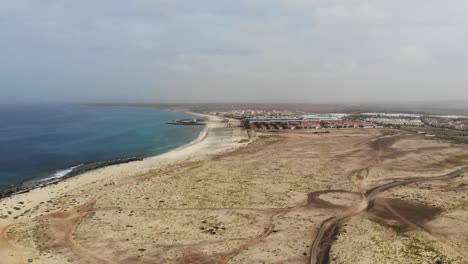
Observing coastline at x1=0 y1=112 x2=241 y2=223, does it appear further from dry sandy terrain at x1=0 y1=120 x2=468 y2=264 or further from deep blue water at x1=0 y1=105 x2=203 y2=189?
deep blue water at x1=0 y1=105 x2=203 y2=189

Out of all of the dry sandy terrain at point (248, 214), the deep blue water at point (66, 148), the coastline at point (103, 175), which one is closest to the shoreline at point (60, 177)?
the coastline at point (103, 175)

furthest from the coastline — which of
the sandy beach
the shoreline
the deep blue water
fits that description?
the deep blue water

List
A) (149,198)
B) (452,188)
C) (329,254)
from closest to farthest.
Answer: (329,254) → (149,198) → (452,188)

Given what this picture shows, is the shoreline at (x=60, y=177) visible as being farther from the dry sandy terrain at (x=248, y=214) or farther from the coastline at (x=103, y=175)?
the dry sandy terrain at (x=248, y=214)

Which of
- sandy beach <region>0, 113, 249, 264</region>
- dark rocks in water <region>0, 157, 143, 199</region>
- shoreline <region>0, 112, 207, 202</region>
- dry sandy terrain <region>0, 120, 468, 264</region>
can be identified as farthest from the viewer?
shoreline <region>0, 112, 207, 202</region>

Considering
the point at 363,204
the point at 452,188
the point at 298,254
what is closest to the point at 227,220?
the point at 298,254

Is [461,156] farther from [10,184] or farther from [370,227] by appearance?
[10,184]
